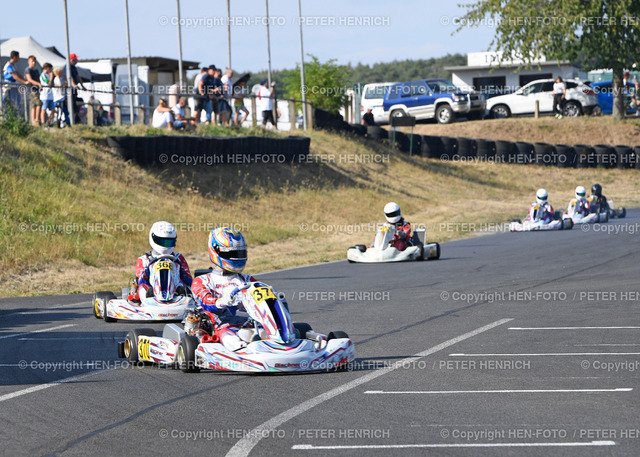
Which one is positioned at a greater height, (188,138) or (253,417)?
(188,138)

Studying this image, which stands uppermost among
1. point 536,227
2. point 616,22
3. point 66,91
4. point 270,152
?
point 616,22

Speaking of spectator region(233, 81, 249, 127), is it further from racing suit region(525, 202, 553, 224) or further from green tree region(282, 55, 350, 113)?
green tree region(282, 55, 350, 113)

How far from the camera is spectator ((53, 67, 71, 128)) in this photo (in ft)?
66.7

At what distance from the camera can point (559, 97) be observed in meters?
38.9

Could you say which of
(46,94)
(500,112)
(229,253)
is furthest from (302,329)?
(500,112)

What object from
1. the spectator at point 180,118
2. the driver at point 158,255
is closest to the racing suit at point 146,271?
the driver at point 158,255

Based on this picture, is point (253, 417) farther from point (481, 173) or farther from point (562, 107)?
point (562, 107)

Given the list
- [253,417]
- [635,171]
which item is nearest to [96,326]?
[253,417]

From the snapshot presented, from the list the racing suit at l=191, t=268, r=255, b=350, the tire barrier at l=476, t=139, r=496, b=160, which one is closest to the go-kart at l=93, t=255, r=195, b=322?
the racing suit at l=191, t=268, r=255, b=350

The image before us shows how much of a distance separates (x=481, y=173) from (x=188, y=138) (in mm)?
13830

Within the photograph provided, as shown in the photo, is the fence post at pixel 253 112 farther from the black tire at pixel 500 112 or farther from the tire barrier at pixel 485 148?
the black tire at pixel 500 112

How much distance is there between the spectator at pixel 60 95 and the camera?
20.3 metres

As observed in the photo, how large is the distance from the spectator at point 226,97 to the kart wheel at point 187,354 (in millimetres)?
→ 18123

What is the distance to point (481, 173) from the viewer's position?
34.2 metres
